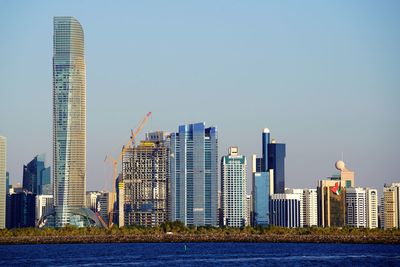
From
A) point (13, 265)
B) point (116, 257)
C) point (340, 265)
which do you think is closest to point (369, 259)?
point (340, 265)

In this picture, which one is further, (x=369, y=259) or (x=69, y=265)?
(x=369, y=259)

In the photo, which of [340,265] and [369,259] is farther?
[369,259]

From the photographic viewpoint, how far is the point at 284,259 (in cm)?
16775

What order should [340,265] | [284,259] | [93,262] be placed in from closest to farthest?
[340,265] < [93,262] < [284,259]

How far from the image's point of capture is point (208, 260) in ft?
538

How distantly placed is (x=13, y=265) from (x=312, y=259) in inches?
1828

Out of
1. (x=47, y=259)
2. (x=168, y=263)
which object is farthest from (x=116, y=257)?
(x=168, y=263)

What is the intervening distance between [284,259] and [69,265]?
118 feet

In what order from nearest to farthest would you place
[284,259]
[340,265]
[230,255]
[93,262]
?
[340,265] → [93,262] → [284,259] → [230,255]

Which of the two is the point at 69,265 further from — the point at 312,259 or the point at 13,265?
the point at 312,259

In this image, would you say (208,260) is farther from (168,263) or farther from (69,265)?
(69,265)

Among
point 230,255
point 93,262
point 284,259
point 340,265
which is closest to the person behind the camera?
point 340,265

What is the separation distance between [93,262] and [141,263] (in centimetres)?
777

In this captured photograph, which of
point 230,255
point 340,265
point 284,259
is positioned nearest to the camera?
point 340,265
